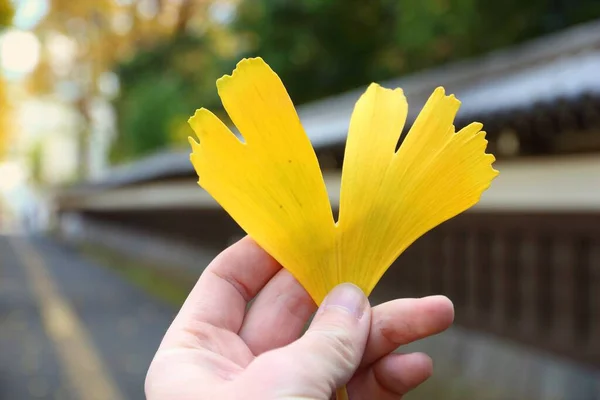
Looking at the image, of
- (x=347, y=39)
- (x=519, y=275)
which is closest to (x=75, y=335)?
(x=519, y=275)

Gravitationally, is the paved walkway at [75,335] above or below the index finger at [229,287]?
below

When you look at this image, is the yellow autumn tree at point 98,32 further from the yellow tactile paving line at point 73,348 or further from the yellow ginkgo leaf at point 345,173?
the yellow ginkgo leaf at point 345,173

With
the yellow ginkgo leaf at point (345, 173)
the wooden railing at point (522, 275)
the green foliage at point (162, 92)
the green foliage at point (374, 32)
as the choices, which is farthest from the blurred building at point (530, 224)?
the green foliage at point (162, 92)

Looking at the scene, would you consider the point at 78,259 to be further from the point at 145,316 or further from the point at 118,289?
the point at 145,316

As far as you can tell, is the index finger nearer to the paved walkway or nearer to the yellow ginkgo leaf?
the yellow ginkgo leaf

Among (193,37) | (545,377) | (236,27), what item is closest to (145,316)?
(545,377)

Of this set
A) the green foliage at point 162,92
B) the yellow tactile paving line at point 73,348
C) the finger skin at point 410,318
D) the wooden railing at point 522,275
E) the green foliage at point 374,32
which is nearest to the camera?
the finger skin at point 410,318

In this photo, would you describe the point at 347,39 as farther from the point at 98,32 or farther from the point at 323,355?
the point at 323,355
